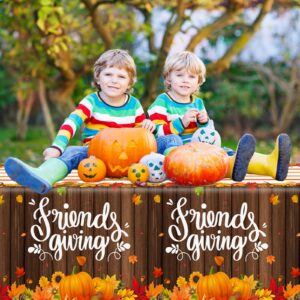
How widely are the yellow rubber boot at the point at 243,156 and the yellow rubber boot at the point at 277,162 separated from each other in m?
0.19

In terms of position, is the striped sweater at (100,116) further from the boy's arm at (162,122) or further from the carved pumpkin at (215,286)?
the carved pumpkin at (215,286)

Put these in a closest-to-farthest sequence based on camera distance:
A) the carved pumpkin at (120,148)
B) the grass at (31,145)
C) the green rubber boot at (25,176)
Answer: the green rubber boot at (25,176)
the carved pumpkin at (120,148)
the grass at (31,145)

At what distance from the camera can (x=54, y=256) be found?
3.26m

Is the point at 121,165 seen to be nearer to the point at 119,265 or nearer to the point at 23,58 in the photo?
the point at 119,265

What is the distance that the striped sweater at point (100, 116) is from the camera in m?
3.81

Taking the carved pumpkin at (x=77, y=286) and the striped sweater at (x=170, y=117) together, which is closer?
the carved pumpkin at (x=77, y=286)

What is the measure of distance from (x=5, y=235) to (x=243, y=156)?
3.82 feet

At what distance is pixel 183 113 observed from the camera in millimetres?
3936

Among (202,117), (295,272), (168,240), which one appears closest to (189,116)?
(202,117)

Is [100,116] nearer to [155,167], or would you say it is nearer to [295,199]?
[155,167]

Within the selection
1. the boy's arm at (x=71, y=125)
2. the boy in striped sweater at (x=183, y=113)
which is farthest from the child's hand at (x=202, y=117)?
the boy's arm at (x=71, y=125)

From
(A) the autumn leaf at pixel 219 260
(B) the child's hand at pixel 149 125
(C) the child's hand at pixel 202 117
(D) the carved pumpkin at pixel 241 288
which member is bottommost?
(D) the carved pumpkin at pixel 241 288

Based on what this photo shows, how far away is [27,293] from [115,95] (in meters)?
1.15

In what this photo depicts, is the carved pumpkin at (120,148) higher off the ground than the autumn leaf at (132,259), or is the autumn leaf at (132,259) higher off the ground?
the carved pumpkin at (120,148)
